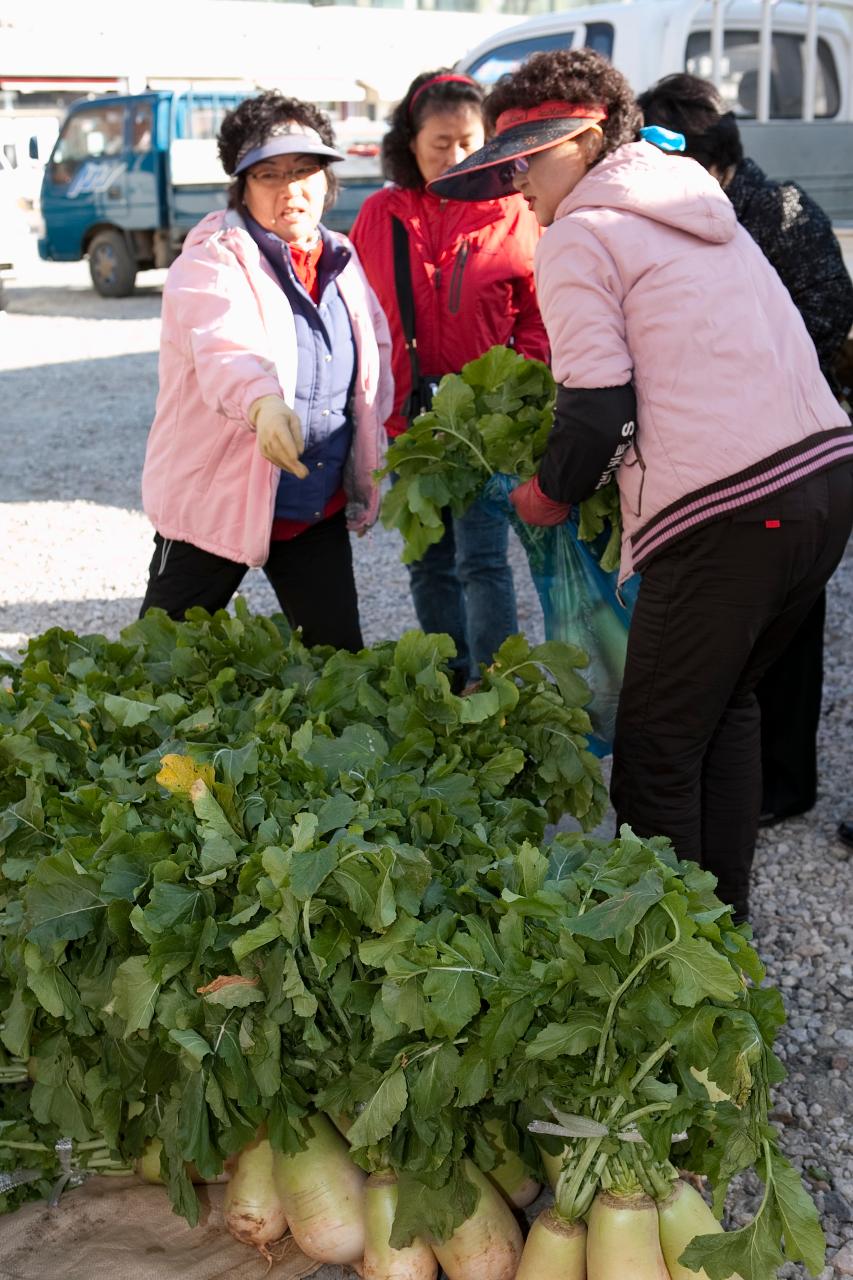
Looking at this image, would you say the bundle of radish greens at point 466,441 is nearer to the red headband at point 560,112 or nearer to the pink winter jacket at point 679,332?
the pink winter jacket at point 679,332

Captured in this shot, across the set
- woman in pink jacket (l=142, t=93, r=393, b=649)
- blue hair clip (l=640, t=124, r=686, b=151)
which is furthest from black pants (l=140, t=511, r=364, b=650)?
blue hair clip (l=640, t=124, r=686, b=151)

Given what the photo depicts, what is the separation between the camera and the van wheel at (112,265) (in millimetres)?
16188

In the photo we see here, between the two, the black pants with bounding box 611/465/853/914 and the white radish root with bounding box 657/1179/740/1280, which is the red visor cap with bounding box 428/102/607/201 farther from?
the white radish root with bounding box 657/1179/740/1280

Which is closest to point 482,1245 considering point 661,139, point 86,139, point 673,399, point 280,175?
point 673,399

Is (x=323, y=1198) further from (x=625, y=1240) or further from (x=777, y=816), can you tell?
(x=777, y=816)

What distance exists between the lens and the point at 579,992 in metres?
1.96

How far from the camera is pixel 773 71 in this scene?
843cm

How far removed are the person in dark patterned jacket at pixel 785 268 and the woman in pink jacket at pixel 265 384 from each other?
2.79ft

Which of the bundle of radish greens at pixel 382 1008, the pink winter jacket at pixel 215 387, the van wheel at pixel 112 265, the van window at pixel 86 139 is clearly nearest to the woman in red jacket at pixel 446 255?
the pink winter jacket at pixel 215 387

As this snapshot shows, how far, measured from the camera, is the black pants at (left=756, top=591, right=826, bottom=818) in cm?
379

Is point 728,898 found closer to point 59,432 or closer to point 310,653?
point 310,653

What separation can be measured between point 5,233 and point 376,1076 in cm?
1441

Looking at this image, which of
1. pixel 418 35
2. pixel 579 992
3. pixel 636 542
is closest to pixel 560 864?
pixel 579 992

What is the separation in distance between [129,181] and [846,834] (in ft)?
45.9
